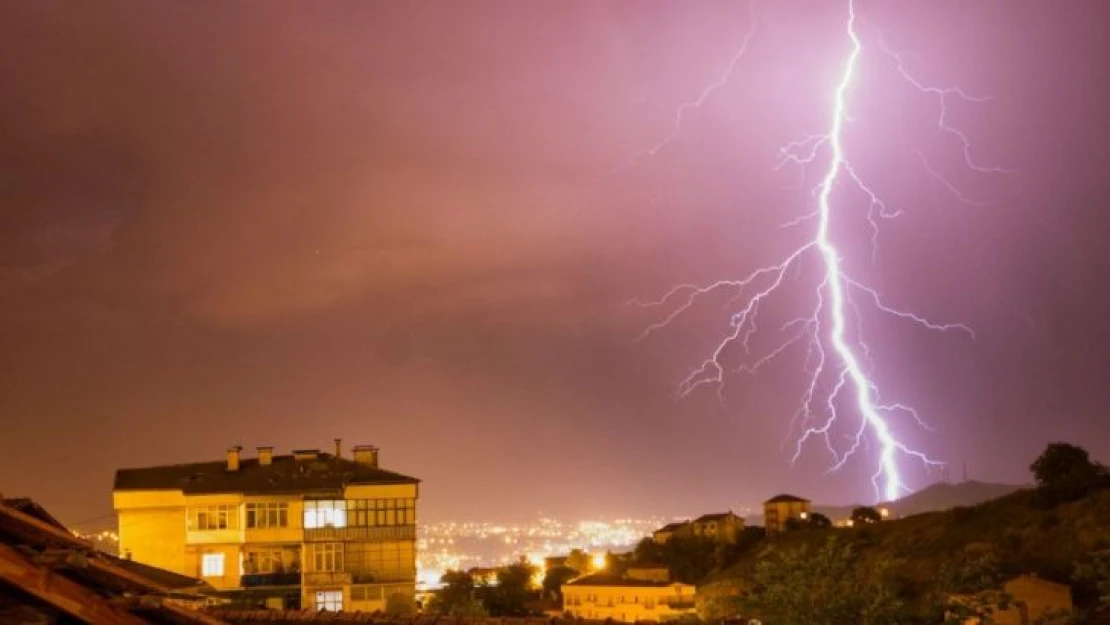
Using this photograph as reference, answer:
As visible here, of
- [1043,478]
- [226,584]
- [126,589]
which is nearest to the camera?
[126,589]

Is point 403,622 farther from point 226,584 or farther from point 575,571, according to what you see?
point 575,571

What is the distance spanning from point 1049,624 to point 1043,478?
2965cm

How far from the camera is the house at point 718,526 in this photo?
6368 cm

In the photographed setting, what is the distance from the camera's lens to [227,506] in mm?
30438

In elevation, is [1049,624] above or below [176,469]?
below

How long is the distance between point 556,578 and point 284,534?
3086 cm

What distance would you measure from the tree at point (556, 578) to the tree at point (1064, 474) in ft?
84.6

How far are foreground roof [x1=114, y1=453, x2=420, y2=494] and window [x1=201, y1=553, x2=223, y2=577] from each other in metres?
2.00

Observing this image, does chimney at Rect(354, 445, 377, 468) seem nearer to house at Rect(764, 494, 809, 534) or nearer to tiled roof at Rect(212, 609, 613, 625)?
tiled roof at Rect(212, 609, 613, 625)

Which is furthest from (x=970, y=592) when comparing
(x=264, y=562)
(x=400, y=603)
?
(x=264, y=562)

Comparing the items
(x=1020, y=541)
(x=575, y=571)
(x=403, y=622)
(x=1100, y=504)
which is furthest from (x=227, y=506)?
(x=575, y=571)

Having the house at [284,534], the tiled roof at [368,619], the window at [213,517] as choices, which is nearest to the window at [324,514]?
the house at [284,534]

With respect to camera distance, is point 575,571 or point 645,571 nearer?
point 645,571

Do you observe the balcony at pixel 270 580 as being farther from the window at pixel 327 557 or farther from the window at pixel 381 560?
the window at pixel 381 560
